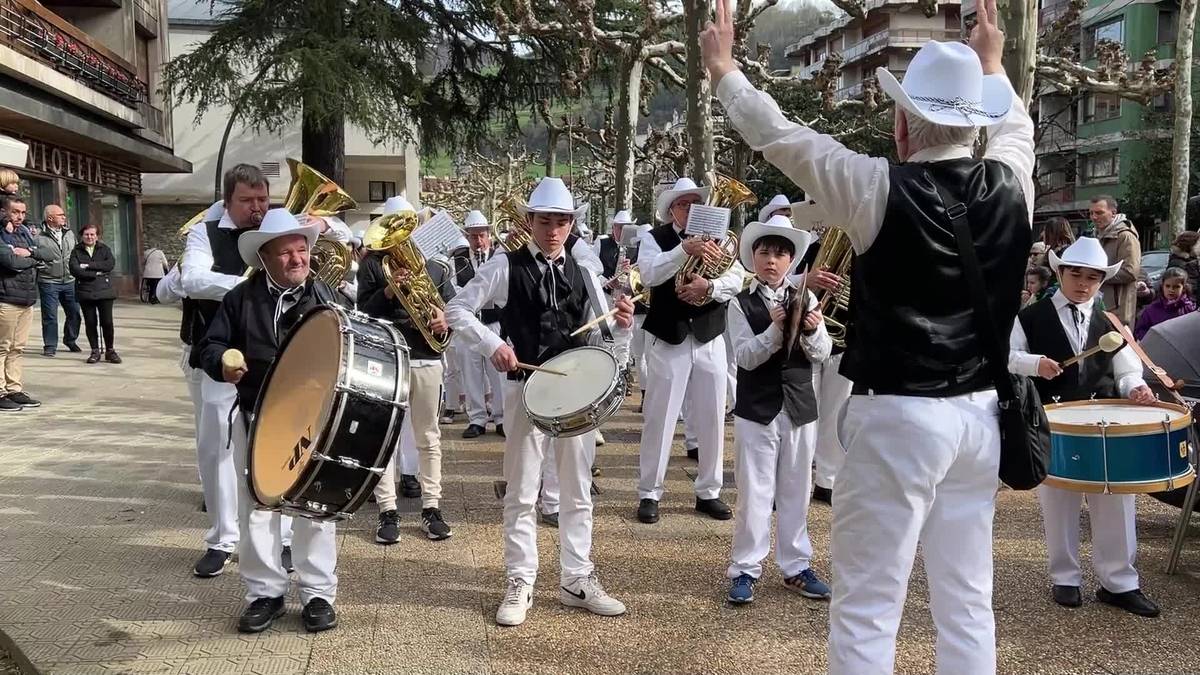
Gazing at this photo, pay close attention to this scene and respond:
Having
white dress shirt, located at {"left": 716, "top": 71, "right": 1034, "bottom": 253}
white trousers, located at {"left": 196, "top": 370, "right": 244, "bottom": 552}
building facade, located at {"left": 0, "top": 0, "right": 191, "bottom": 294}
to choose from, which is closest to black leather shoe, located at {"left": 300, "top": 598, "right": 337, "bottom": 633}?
white trousers, located at {"left": 196, "top": 370, "right": 244, "bottom": 552}

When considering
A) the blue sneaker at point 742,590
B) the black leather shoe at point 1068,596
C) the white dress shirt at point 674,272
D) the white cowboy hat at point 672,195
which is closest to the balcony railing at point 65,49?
the white cowboy hat at point 672,195

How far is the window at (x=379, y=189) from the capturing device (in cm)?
4147

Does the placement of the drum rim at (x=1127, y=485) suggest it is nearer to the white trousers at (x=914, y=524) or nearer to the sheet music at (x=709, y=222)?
the white trousers at (x=914, y=524)

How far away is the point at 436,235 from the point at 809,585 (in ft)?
Result: 10.6

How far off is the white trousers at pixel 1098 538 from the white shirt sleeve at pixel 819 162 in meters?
2.53

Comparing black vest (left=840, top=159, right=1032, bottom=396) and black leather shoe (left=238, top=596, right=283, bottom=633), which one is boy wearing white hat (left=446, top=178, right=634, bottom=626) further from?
black vest (left=840, top=159, right=1032, bottom=396)

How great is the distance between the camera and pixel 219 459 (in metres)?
5.11

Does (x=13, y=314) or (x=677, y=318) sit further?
(x=13, y=314)

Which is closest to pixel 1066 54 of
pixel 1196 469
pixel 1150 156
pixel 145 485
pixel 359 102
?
pixel 359 102

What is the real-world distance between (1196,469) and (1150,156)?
121 ft

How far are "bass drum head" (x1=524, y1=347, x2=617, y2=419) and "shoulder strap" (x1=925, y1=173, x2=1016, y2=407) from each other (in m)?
1.78

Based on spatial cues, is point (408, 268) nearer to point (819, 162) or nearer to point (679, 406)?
point (679, 406)

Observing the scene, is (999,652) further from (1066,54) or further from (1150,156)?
(1150,156)

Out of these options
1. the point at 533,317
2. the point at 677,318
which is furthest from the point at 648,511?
the point at 533,317
